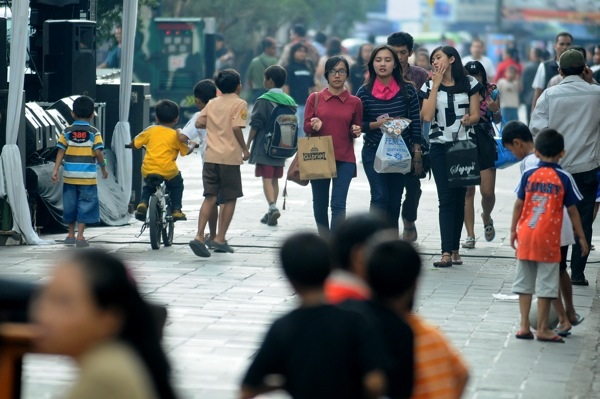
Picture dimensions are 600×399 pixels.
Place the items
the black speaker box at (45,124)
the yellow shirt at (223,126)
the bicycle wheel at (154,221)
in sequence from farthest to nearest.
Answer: the black speaker box at (45,124) < the bicycle wheel at (154,221) < the yellow shirt at (223,126)

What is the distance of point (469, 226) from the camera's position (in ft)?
41.0

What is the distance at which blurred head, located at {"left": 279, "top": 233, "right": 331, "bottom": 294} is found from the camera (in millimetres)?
4246

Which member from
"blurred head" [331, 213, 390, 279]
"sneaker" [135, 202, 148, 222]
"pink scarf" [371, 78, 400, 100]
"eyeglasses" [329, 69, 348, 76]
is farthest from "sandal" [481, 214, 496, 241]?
"blurred head" [331, 213, 390, 279]

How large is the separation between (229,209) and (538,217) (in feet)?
14.4

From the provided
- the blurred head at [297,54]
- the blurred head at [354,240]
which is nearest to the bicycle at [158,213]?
the blurred head at [354,240]

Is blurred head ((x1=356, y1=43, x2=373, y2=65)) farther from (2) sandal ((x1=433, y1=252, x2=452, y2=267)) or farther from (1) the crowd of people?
(2) sandal ((x1=433, y1=252, x2=452, y2=267))

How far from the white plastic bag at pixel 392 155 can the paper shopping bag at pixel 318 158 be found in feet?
1.36

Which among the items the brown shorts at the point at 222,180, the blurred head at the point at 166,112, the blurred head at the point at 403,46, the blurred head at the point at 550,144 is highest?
the blurred head at the point at 403,46

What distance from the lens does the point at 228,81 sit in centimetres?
1173

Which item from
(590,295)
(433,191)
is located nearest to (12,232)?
(590,295)

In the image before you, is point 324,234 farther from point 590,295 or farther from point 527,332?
point 527,332

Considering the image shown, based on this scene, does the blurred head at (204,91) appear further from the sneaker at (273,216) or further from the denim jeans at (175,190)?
the sneaker at (273,216)

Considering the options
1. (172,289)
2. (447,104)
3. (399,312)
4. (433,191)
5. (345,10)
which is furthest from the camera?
(345,10)

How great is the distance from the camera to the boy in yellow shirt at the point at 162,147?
12.0 meters
